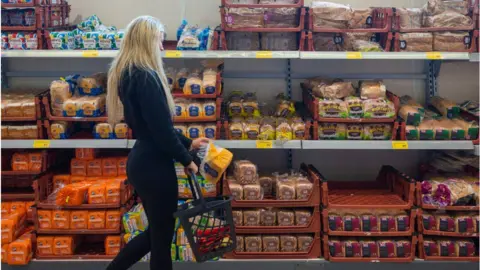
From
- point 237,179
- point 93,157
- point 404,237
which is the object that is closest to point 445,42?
point 404,237

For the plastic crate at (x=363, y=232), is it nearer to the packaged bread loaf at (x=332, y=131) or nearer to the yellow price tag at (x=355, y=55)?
the packaged bread loaf at (x=332, y=131)

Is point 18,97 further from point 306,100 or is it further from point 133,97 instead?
point 306,100

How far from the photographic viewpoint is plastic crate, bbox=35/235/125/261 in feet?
12.1

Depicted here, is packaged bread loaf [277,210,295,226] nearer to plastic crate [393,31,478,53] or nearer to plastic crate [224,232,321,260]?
plastic crate [224,232,321,260]

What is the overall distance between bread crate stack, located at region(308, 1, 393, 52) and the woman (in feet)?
4.40

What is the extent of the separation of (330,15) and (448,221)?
1.68 m

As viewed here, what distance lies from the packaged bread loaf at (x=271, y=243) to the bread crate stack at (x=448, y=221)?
101cm

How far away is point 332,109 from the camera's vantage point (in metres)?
3.65

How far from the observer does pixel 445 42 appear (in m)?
3.67

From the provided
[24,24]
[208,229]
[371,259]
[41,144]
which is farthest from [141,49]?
[371,259]

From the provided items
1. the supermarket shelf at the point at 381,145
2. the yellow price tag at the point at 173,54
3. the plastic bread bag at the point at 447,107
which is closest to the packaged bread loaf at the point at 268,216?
the supermarket shelf at the point at 381,145

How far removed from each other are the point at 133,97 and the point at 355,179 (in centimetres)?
252

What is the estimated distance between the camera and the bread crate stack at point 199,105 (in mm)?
3648

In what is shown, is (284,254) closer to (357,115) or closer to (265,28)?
(357,115)
